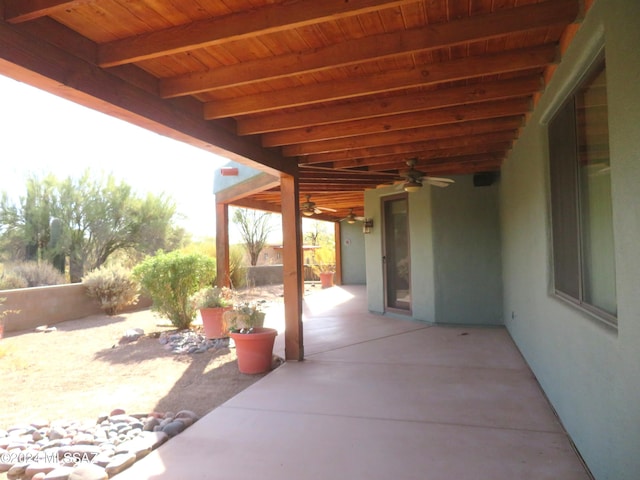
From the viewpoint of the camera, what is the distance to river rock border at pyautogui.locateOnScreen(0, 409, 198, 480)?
249 cm

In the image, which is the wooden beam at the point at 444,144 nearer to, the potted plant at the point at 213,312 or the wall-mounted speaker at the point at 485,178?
the wall-mounted speaker at the point at 485,178

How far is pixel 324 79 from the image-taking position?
3061 millimetres

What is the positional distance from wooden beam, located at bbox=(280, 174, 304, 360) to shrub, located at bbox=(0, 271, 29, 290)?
285 inches

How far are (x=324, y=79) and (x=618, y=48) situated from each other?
1843mm

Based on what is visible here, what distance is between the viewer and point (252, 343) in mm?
4457

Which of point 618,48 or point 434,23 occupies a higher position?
point 434,23

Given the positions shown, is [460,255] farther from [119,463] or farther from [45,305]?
[45,305]

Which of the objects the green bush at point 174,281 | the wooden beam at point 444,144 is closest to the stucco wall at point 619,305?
the wooden beam at point 444,144

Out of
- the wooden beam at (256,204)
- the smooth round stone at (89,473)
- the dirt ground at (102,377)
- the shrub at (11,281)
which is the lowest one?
the dirt ground at (102,377)

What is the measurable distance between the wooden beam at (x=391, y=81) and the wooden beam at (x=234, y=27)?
3.03ft

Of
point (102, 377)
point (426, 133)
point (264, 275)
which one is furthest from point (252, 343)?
point (264, 275)

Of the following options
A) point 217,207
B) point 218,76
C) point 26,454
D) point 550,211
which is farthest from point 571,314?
point 217,207

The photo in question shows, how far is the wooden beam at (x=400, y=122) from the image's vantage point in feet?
12.0

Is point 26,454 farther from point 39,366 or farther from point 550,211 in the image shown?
point 550,211
